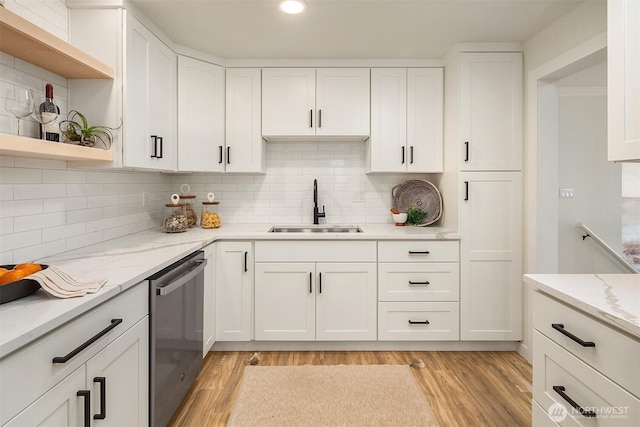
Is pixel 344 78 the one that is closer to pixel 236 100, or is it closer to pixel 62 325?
pixel 236 100

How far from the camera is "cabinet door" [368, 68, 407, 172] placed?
298cm

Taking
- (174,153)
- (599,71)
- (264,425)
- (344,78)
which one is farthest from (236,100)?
(599,71)

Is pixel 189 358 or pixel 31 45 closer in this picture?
pixel 31 45

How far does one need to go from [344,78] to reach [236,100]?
0.94 meters

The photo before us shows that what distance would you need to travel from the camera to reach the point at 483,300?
273 cm

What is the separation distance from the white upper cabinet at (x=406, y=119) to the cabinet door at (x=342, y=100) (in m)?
0.09

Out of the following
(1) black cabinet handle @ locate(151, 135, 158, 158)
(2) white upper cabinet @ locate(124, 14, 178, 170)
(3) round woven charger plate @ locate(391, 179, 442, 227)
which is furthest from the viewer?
(3) round woven charger plate @ locate(391, 179, 442, 227)

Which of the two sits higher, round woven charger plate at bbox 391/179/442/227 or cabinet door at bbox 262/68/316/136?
cabinet door at bbox 262/68/316/136

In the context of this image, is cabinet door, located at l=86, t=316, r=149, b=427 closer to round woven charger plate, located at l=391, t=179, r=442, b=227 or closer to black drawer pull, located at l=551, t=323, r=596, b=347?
black drawer pull, located at l=551, t=323, r=596, b=347

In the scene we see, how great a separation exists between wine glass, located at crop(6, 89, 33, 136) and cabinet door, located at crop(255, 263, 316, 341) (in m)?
1.64

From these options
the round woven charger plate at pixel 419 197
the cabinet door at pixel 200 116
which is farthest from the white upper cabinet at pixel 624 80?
the cabinet door at pixel 200 116

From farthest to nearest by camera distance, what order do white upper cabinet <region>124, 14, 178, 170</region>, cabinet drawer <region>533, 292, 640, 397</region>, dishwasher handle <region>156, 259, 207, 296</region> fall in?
white upper cabinet <region>124, 14, 178, 170</region>, dishwasher handle <region>156, 259, 207, 296</region>, cabinet drawer <region>533, 292, 640, 397</region>

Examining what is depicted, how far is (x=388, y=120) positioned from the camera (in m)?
2.99

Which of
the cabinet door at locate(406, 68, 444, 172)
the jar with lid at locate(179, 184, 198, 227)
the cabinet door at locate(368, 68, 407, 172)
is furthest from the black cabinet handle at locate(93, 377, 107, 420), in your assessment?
the cabinet door at locate(406, 68, 444, 172)
